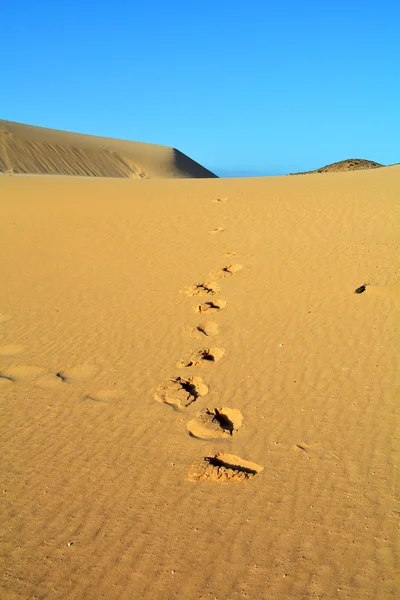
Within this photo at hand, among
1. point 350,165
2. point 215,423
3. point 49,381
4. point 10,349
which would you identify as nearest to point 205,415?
point 215,423

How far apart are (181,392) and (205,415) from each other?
1.68 feet

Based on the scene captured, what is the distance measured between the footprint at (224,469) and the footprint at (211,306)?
3.16 metres

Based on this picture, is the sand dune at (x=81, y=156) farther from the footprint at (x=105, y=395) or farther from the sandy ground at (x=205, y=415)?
the footprint at (x=105, y=395)

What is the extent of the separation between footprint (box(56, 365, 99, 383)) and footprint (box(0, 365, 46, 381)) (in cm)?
25

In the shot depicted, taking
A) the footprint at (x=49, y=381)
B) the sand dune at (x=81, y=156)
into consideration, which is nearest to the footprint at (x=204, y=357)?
the footprint at (x=49, y=381)

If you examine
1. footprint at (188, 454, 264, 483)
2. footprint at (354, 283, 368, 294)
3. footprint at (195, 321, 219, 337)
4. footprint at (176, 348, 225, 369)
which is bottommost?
footprint at (188, 454, 264, 483)

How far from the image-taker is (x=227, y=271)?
28.0ft

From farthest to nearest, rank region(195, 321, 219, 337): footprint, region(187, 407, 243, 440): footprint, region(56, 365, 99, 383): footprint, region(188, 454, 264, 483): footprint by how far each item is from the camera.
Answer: region(195, 321, 219, 337): footprint → region(56, 365, 99, 383): footprint → region(187, 407, 243, 440): footprint → region(188, 454, 264, 483): footprint

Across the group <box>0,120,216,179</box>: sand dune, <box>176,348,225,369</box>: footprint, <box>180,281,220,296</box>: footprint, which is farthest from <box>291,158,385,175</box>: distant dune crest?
<box>0,120,216,179</box>: sand dune

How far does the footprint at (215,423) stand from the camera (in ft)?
15.1

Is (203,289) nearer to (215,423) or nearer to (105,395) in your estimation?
(105,395)

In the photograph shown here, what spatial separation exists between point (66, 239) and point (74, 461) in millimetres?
7311

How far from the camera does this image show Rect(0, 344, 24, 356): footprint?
6.41m

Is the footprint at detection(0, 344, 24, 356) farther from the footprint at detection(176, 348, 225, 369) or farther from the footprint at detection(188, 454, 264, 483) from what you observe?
the footprint at detection(188, 454, 264, 483)
